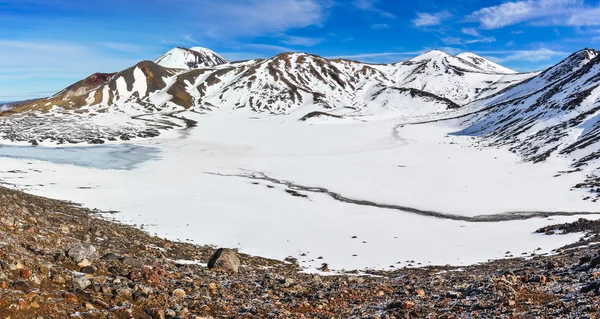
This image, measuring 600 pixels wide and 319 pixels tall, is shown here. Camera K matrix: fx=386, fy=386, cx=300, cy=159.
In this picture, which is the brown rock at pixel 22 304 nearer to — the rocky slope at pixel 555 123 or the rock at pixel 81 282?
the rock at pixel 81 282

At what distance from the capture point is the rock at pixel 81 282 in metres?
8.58

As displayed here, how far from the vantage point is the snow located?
930 inches

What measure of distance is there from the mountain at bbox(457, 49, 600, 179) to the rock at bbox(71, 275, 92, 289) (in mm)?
51427

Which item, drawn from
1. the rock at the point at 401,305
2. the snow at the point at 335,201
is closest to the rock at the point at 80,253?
the rock at the point at 401,305

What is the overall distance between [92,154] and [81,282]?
208 feet

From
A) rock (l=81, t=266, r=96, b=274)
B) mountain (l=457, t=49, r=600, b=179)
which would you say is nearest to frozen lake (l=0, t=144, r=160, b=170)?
rock (l=81, t=266, r=96, b=274)

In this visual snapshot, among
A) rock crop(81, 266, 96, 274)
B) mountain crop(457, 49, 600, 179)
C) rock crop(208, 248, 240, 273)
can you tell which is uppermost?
mountain crop(457, 49, 600, 179)

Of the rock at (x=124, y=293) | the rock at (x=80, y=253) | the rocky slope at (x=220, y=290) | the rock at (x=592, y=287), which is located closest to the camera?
the rocky slope at (x=220, y=290)

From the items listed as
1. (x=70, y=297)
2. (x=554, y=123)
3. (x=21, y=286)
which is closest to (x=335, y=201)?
(x=70, y=297)

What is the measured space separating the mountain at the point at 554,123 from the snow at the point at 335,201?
Answer: 389 cm

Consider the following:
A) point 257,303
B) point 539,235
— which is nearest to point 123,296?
point 257,303

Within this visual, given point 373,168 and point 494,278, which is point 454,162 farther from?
point 494,278

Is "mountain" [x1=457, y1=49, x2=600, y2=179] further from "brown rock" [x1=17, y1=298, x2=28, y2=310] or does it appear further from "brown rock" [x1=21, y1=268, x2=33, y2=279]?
"brown rock" [x1=17, y1=298, x2=28, y2=310]

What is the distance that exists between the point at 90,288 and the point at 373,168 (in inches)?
1915
